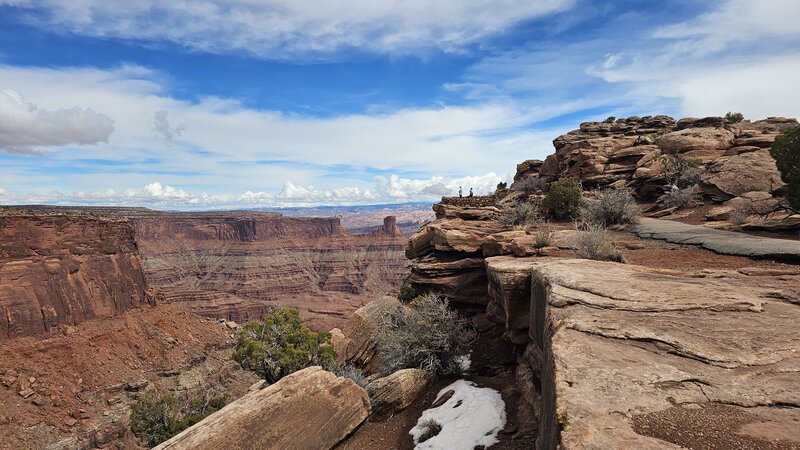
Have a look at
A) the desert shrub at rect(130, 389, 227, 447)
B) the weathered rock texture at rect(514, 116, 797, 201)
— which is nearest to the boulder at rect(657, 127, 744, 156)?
the weathered rock texture at rect(514, 116, 797, 201)

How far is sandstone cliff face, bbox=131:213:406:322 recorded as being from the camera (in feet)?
408

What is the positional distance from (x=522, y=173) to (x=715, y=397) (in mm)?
36052

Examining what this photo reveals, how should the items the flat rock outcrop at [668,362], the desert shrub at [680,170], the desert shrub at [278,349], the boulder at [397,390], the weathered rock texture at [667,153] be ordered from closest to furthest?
1. the flat rock outcrop at [668,362]
2. the boulder at [397,390]
3. the desert shrub at [278,349]
4. the weathered rock texture at [667,153]
5. the desert shrub at [680,170]

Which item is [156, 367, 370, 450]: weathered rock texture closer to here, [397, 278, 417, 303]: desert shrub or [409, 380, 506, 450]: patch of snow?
[409, 380, 506, 450]: patch of snow

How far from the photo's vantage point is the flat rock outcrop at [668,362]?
3311 mm

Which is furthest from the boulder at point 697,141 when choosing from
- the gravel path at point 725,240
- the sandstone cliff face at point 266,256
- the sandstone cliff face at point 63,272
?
the sandstone cliff face at point 266,256

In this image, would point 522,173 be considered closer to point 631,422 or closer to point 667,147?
point 667,147

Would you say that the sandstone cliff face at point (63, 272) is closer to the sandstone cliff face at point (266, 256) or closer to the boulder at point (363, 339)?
the boulder at point (363, 339)

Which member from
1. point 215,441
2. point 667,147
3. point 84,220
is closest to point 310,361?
point 215,441

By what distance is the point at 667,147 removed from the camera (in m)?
25.9

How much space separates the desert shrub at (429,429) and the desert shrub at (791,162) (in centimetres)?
1274

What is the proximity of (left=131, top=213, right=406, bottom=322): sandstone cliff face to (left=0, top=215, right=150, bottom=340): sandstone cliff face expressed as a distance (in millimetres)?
66117

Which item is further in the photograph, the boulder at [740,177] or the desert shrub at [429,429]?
the boulder at [740,177]

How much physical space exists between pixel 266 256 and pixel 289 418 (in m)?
138
